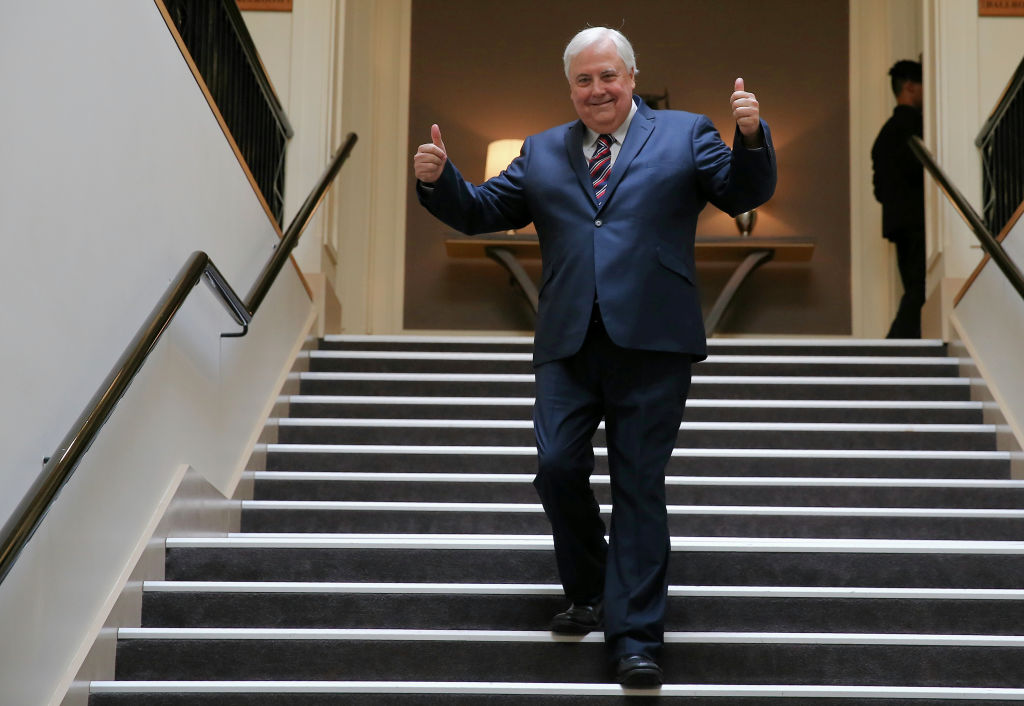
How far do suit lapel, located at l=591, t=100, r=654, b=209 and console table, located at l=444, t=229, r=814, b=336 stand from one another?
424cm

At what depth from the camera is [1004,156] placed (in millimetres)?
6172

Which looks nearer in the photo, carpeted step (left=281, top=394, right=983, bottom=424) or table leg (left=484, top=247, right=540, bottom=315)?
carpeted step (left=281, top=394, right=983, bottom=424)

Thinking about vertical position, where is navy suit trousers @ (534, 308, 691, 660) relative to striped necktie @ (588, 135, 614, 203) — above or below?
below

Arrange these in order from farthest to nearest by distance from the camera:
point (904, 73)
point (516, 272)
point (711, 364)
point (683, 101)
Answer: point (683, 101) → point (516, 272) → point (904, 73) → point (711, 364)

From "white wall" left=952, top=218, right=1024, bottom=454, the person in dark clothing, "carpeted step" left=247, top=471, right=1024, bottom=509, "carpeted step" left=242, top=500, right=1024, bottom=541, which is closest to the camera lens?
"carpeted step" left=242, top=500, right=1024, bottom=541

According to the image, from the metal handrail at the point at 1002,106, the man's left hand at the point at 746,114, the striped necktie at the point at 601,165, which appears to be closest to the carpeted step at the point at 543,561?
the striped necktie at the point at 601,165

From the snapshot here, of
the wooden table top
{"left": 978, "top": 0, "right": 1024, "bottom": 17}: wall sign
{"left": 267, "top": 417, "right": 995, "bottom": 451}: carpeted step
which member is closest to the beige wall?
the wooden table top

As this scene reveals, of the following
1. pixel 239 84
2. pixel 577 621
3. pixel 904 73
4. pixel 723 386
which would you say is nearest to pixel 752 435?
pixel 723 386

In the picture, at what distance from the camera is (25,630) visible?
2.96 metres

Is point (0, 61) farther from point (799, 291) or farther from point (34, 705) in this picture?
point (799, 291)

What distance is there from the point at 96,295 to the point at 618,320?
4.46 feet

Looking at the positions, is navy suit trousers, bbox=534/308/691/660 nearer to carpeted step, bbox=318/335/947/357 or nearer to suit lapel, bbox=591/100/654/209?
suit lapel, bbox=591/100/654/209

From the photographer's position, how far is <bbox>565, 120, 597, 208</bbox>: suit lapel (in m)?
3.32

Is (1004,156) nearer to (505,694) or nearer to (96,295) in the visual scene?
(505,694)
